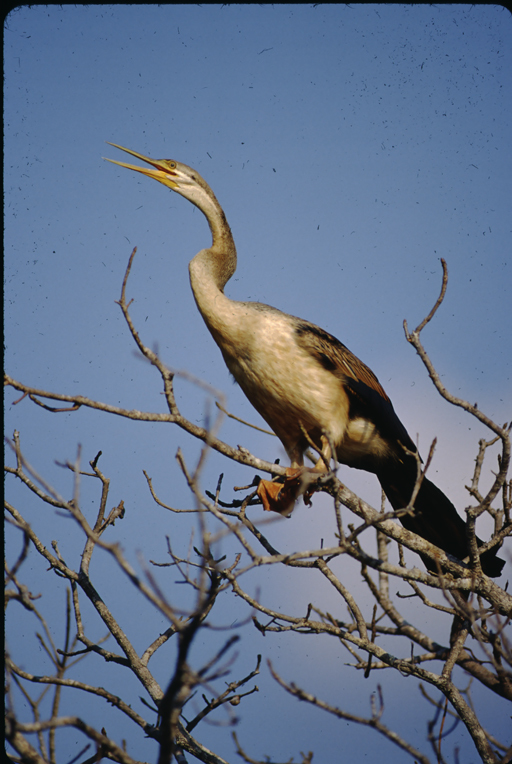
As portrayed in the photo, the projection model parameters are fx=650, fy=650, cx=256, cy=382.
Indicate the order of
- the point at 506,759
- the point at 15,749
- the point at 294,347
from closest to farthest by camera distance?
the point at 15,749 < the point at 506,759 < the point at 294,347

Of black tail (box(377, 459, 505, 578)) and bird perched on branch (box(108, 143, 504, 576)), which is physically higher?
bird perched on branch (box(108, 143, 504, 576))

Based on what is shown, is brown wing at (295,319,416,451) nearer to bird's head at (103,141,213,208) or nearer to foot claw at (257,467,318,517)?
foot claw at (257,467,318,517)

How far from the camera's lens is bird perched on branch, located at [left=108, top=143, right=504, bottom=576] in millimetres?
4059

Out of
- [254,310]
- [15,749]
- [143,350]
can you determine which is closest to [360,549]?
[143,350]

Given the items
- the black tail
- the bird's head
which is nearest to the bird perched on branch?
the black tail

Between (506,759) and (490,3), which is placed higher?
(490,3)

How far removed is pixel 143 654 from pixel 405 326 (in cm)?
224

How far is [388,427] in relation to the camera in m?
4.32

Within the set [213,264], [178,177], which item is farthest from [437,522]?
[178,177]

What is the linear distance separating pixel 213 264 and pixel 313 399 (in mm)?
1196

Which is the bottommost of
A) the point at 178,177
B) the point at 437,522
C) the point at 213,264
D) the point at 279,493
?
the point at 437,522

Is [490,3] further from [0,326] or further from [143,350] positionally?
[0,326]

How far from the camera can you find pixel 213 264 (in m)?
4.50

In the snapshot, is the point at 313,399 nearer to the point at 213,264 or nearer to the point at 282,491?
the point at 282,491
